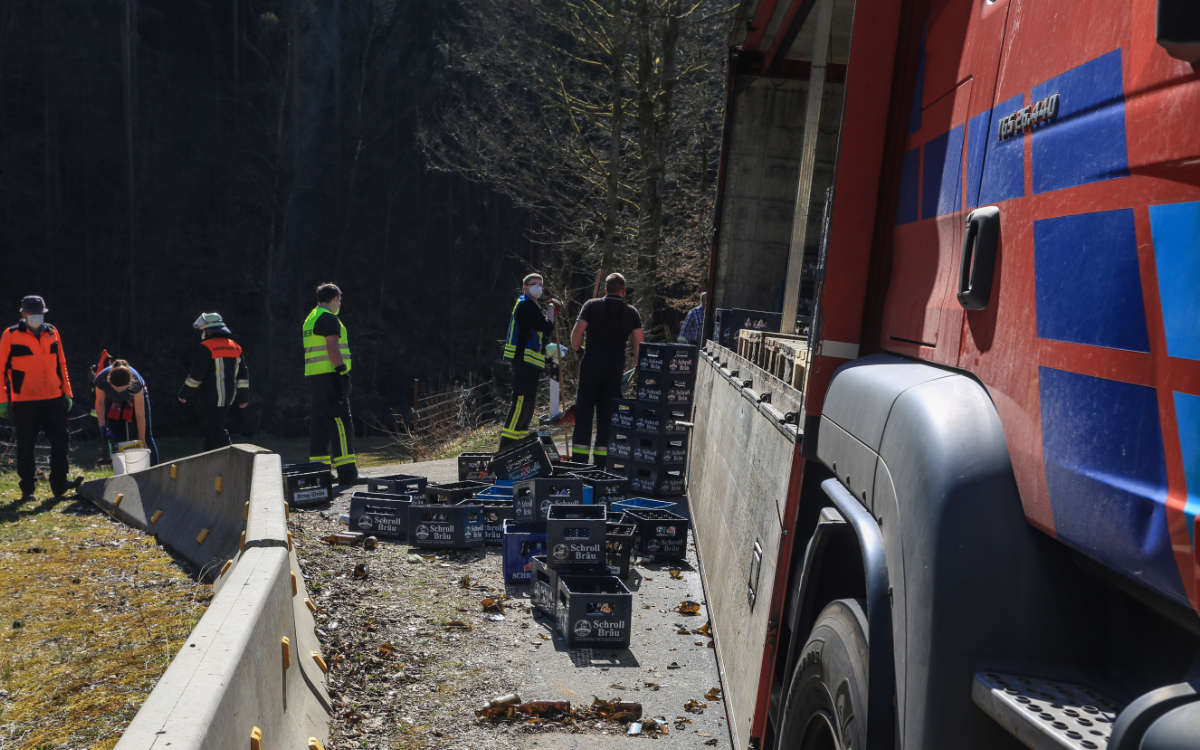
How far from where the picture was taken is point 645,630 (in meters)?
6.37

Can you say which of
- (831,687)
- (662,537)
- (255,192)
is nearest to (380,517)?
(662,537)

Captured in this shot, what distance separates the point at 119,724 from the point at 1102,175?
179 inches

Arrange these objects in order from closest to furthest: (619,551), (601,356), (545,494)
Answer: (619,551), (545,494), (601,356)

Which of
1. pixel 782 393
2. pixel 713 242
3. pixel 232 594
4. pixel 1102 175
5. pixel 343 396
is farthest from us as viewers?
pixel 343 396

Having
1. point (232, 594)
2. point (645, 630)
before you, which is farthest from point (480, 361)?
point (232, 594)

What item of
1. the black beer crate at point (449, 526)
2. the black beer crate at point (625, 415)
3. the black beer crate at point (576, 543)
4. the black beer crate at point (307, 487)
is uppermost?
the black beer crate at point (625, 415)

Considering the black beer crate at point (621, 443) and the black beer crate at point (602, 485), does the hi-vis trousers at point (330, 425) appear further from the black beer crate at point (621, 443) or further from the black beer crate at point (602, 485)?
the black beer crate at point (602, 485)

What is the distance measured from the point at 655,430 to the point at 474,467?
198 cm

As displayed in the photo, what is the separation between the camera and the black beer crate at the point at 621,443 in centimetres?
1029

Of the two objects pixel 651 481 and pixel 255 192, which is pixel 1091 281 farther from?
pixel 255 192

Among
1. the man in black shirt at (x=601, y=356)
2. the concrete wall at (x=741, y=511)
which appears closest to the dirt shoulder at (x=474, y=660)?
the concrete wall at (x=741, y=511)

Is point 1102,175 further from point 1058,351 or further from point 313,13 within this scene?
point 313,13

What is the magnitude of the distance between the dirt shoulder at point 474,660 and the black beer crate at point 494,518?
1.42ft

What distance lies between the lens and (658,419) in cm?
1020
